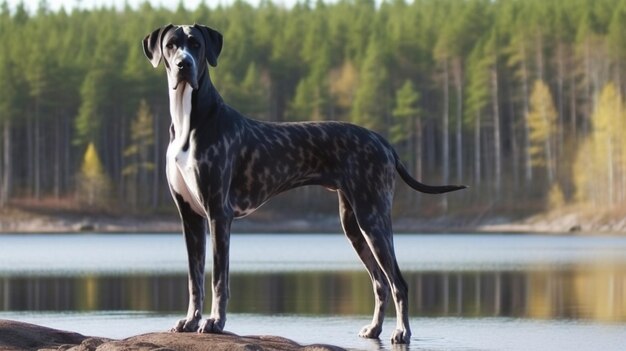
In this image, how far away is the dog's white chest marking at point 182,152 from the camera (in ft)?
36.4

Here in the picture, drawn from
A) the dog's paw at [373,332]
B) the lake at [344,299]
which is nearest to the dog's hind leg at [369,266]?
the dog's paw at [373,332]

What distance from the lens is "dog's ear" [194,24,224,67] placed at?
36.9ft

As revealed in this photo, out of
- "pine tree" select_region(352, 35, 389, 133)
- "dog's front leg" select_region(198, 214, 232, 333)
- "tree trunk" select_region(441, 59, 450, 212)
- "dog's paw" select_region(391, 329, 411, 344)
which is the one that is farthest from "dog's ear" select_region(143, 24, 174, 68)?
"tree trunk" select_region(441, 59, 450, 212)

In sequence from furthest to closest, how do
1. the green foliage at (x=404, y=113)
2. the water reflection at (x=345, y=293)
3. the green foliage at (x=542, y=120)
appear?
the green foliage at (x=404, y=113) → the green foliage at (x=542, y=120) → the water reflection at (x=345, y=293)

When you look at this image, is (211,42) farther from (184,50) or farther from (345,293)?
(345,293)

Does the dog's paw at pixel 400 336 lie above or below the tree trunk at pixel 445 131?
below

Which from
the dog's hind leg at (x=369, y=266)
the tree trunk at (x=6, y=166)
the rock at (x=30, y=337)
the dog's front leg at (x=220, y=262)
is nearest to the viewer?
the rock at (x=30, y=337)

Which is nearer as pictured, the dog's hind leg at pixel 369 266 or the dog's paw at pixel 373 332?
the dog's hind leg at pixel 369 266

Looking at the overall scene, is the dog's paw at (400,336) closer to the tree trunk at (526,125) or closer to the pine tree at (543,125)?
the pine tree at (543,125)

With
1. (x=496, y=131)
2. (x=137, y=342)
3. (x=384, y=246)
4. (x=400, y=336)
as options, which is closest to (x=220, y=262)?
(x=137, y=342)

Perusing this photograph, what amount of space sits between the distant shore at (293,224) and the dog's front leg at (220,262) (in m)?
72.3

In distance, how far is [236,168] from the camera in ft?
37.7

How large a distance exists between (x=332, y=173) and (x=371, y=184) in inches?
14.0

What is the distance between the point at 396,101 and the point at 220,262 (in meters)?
94.8
